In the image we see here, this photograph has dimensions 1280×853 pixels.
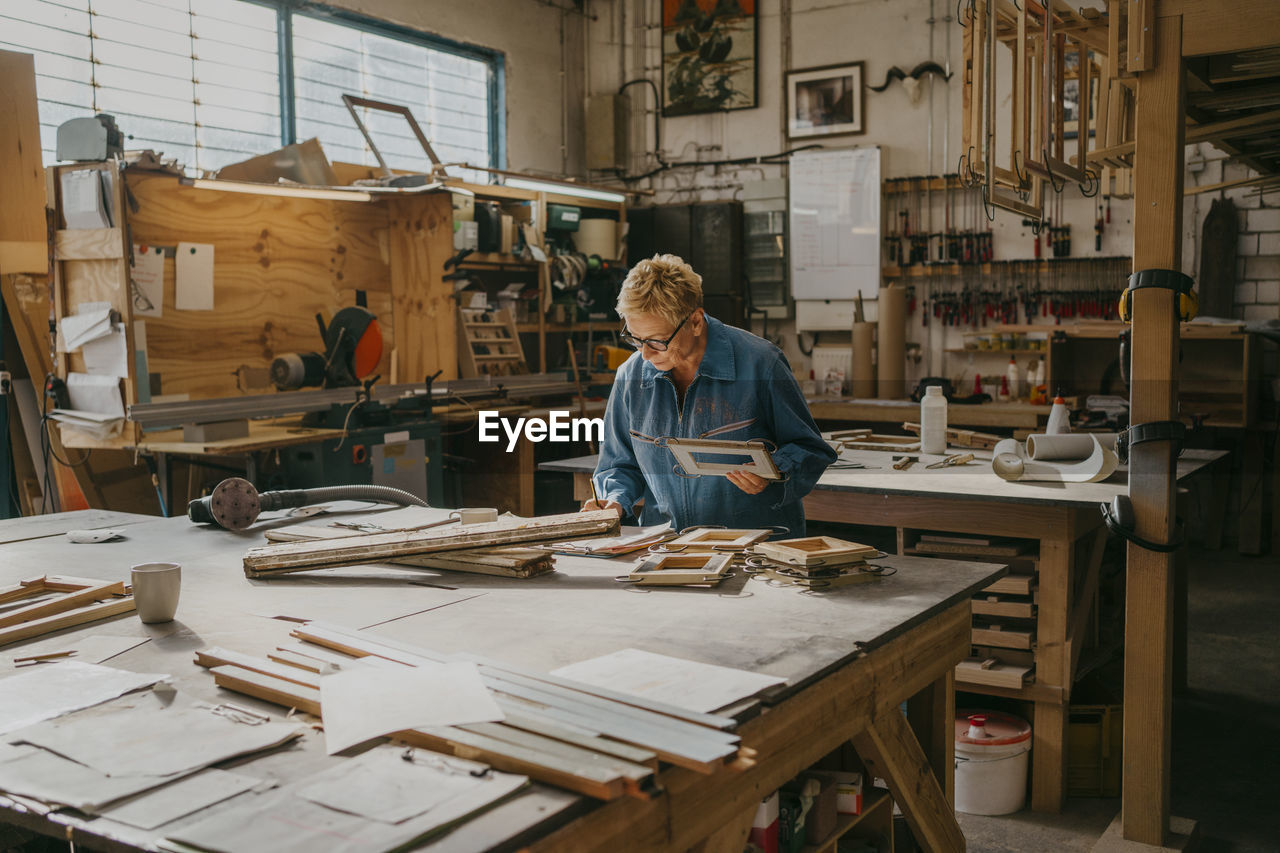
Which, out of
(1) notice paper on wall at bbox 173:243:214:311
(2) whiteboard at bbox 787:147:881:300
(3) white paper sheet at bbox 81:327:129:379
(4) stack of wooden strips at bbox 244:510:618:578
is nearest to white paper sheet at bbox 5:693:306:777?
(4) stack of wooden strips at bbox 244:510:618:578

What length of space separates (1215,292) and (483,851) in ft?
21.3

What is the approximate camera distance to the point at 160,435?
452cm

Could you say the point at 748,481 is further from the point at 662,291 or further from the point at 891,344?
the point at 891,344

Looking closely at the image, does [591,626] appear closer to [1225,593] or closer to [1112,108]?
[1112,108]

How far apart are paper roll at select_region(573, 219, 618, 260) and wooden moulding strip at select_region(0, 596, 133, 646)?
5.46 m

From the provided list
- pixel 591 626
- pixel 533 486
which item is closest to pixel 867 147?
pixel 533 486

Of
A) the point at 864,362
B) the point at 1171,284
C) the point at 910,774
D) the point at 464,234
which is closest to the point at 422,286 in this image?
the point at 464,234

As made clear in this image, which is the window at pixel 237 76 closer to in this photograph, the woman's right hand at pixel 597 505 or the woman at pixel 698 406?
the woman at pixel 698 406

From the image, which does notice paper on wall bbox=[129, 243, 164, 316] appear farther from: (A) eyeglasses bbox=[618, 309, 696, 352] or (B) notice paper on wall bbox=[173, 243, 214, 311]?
(A) eyeglasses bbox=[618, 309, 696, 352]

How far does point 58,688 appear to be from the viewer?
4.87 ft

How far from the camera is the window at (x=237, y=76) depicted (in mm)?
5129

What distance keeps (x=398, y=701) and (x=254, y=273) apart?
445 cm

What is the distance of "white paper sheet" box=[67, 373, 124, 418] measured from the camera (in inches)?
170

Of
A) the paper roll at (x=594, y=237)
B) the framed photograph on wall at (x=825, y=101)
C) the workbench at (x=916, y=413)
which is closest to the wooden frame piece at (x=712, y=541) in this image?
the workbench at (x=916, y=413)
